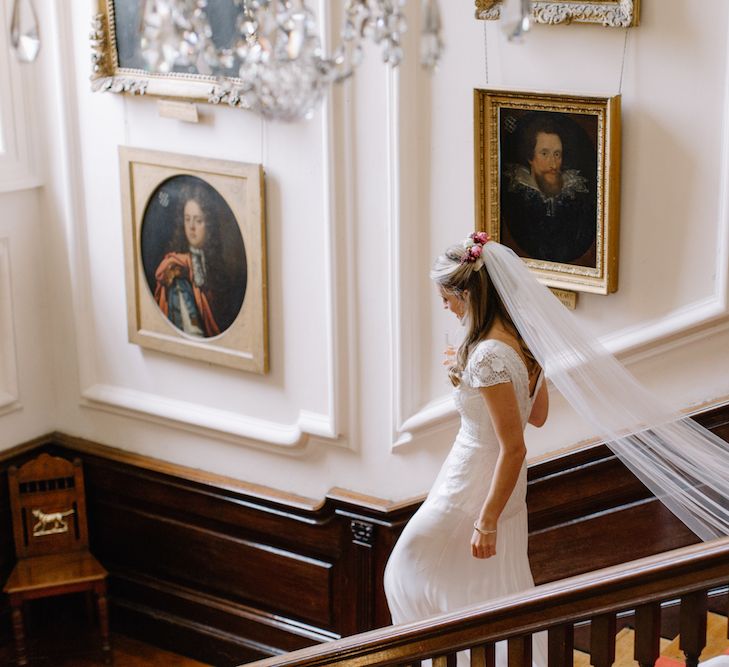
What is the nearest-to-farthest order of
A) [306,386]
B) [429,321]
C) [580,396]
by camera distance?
[580,396]
[429,321]
[306,386]

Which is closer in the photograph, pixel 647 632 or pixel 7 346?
pixel 647 632

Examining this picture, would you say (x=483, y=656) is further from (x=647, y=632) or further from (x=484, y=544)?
(x=484, y=544)

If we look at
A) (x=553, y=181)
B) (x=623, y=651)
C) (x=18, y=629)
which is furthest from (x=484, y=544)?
(x=18, y=629)

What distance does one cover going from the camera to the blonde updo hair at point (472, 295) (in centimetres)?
430

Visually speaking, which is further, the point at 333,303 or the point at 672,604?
the point at 333,303

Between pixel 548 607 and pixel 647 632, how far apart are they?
255 millimetres

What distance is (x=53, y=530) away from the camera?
669 cm

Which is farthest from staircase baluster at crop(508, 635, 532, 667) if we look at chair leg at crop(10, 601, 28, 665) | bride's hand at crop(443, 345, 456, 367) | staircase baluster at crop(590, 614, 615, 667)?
chair leg at crop(10, 601, 28, 665)

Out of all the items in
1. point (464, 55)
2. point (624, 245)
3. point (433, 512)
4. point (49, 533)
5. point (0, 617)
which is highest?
point (464, 55)

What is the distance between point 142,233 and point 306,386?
1.25 metres

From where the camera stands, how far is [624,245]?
4828mm

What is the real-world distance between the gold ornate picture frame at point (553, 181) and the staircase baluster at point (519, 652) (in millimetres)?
2036

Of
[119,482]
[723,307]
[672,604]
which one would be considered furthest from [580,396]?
[119,482]

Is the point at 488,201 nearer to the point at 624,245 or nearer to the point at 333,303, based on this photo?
the point at 624,245
